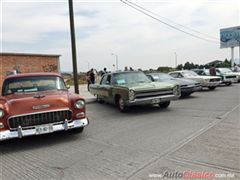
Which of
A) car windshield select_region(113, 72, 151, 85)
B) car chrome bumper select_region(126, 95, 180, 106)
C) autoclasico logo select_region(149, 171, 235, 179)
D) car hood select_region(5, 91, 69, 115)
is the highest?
car windshield select_region(113, 72, 151, 85)

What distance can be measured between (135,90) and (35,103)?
3952mm

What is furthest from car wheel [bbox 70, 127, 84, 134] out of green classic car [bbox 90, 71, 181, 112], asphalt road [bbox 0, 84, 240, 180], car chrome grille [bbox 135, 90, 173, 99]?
car chrome grille [bbox 135, 90, 173, 99]

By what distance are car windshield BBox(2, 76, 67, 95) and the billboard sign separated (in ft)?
131

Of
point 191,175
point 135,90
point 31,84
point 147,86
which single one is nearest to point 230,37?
point 147,86

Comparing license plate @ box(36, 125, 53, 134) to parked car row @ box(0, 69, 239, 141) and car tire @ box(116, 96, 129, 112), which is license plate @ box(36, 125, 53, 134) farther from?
car tire @ box(116, 96, 129, 112)

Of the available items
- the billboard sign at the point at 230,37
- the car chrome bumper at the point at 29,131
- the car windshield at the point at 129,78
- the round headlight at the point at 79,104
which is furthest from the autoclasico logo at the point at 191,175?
the billboard sign at the point at 230,37

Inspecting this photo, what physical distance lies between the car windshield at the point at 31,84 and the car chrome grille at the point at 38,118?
1.28m

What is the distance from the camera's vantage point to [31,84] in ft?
23.3

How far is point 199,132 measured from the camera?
630cm

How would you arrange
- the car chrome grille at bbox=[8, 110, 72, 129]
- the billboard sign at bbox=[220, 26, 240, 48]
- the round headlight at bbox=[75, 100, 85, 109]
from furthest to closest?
the billboard sign at bbox=[220, 26, 240, 48] → the round headlight at bbox=[75, 100, 85, 109] → the car chrome grille at bbox=[8, 110, 72, 129]

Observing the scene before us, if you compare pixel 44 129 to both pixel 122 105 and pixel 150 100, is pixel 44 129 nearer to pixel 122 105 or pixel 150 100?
pixel 122 105

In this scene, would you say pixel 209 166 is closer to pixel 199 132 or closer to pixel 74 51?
pixel 199 132

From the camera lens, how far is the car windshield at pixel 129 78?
1031 cm

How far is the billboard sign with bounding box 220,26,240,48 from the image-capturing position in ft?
136
